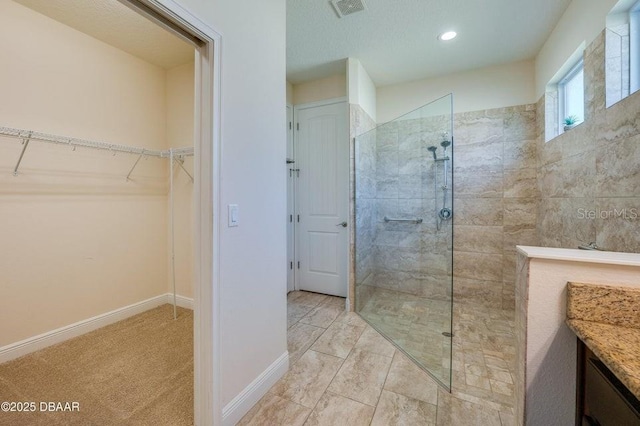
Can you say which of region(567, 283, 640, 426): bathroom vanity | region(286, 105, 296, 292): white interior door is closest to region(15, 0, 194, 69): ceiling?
region(286, 105, 296, 292): white interior door

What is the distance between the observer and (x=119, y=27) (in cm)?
222

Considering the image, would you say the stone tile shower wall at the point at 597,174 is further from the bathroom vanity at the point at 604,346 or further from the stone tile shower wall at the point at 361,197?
the stone tile shower wall at the point at 361,197

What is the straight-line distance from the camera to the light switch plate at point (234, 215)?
1.38 m

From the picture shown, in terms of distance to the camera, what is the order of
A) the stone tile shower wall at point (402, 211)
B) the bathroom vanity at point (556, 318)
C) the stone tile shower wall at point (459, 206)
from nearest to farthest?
the bathroom vanity at point (556, 318) → the stone tile shower wall at point (402, 211) → the stone tile shower wall at point (459, 206)

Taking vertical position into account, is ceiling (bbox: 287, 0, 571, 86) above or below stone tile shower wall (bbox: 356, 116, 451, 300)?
above

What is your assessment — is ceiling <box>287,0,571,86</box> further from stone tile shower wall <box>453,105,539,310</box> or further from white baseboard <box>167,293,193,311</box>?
white baseboard <box>167,293,193,311</box>

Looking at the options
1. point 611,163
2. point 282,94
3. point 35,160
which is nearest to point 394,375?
point 611,163

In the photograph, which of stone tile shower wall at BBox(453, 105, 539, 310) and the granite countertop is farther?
stone tile shower wall at BBox(453, 105, 539, 310)

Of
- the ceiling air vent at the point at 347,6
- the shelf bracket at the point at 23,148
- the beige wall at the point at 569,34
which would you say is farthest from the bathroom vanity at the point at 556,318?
the shelf bracket at the point at 23,148

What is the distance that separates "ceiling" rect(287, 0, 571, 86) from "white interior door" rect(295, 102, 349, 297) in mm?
598

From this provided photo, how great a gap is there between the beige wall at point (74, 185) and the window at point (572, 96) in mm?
3924

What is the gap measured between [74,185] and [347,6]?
108 inches

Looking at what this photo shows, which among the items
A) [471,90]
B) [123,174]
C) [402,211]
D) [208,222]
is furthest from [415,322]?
[123,174]

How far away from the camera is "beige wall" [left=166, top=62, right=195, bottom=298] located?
9.32 ft
